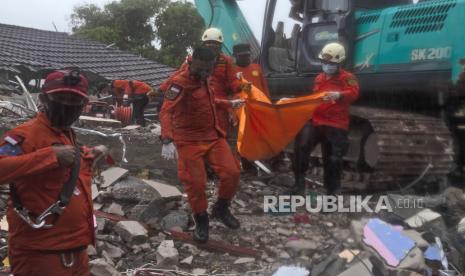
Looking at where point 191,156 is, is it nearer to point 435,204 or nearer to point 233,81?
point 233,81

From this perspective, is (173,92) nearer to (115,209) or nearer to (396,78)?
(115,209)

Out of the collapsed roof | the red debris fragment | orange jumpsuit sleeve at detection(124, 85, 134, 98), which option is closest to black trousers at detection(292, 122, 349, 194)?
the red debris fragment

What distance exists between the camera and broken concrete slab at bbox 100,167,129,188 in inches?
255

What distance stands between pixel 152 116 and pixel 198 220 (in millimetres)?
10257

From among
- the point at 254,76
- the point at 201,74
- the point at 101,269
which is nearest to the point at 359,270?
the point at 101,269

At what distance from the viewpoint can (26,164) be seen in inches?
104

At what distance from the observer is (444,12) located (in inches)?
254

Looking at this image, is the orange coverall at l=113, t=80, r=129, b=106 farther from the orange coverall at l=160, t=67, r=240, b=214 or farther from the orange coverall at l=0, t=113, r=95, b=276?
the orange coverall at l=0, t=113, r=95, b=276

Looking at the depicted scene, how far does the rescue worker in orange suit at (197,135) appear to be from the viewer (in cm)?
519

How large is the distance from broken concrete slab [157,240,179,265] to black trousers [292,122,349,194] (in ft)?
7.39

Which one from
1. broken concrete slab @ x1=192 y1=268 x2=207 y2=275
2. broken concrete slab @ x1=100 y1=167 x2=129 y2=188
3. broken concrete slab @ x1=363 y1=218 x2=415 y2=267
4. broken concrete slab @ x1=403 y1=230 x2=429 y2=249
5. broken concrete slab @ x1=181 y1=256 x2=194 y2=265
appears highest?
broken concrete slab @ x1=100 y1=167 x2=129 y2=188

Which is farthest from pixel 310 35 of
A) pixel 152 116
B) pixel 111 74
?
pixel 111 74

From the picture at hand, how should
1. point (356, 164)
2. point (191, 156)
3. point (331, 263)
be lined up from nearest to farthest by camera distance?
point (331, 263) < point (191, 156) < point (356, 164)

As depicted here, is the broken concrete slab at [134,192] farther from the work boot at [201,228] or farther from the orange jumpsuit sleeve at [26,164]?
the orange jumpsuit sleeve at [26,164]
